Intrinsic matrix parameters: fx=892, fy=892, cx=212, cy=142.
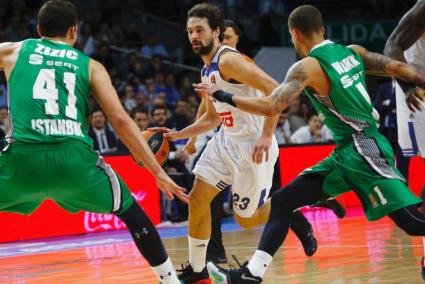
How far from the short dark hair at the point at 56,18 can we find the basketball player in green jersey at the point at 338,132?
996mm

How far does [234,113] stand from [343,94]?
136 centimetres

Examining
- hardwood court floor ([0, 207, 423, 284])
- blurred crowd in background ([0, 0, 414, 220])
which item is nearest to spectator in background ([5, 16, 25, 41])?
blurred crowd in background ([0, 0, 414, 220])

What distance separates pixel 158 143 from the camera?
7.33m

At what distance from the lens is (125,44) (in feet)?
60.5

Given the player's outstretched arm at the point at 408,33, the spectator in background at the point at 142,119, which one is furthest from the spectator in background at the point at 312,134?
the player's outstretched arm at the point at 408,33

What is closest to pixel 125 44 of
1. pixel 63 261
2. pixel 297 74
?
pixel 63 261

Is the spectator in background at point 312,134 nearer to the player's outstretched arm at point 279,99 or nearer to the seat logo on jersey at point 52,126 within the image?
the player's outstretched arm at point 279,99

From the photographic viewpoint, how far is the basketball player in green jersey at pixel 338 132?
5715 mm

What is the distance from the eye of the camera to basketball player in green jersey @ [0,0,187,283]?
Result: 5.16 metres

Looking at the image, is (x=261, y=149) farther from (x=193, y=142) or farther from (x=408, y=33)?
(x=193, y=142)

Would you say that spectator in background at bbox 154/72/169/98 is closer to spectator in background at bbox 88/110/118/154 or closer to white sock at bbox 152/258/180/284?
spectator in background at bbox 88/110/118/154

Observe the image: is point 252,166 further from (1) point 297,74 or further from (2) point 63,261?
(2) point 63,261

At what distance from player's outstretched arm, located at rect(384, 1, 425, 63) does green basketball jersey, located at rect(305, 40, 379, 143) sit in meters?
0.52

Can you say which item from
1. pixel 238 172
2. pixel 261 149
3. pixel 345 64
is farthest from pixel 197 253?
pixel 345 64
